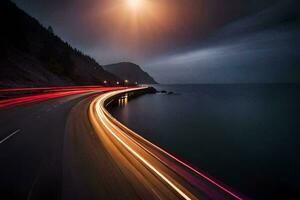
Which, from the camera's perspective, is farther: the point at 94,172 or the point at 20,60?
the point at 20,60

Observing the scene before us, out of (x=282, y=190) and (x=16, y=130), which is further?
(x=282, y=190)

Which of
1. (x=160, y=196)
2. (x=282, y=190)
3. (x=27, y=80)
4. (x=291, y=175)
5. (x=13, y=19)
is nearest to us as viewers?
(x=160, y=196)

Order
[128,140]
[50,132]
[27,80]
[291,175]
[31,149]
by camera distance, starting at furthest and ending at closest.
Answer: [27,80]
[291,175]
[50,132]
[128,140]
[31,149]

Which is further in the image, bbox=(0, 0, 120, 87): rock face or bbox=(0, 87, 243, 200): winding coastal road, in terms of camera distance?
bbox=(0, 0, 120, 87): rock face

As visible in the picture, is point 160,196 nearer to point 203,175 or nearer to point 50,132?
point 203,175

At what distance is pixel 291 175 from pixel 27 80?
62.1 meters

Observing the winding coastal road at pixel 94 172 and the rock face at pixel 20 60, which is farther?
the rock face at pixel 20 60

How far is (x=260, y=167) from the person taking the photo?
1470 cm

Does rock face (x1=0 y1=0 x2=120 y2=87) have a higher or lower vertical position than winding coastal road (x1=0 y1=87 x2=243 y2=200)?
higher

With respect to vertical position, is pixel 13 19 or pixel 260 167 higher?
pixel 13 19

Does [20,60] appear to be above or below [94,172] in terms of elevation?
above

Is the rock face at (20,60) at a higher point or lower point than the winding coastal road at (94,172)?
higher

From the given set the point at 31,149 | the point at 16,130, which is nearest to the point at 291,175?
the point at 31,149

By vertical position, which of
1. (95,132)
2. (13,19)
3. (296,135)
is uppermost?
(13,19)
